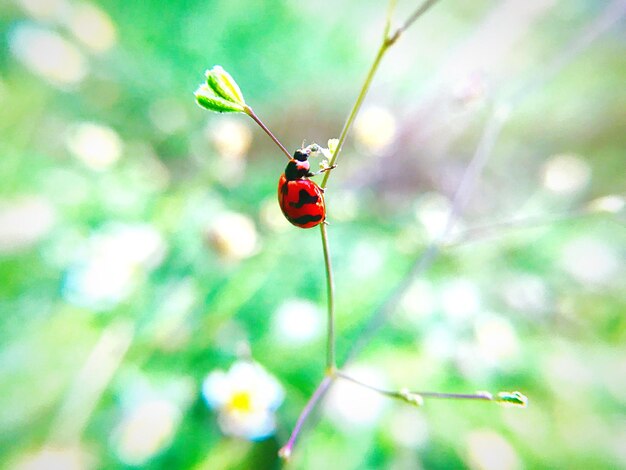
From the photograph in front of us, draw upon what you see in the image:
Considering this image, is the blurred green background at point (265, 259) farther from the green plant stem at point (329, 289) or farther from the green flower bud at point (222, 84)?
the green flower bud at point (222, 84)

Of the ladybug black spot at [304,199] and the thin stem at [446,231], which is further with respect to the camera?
the thin stem at [446,231]

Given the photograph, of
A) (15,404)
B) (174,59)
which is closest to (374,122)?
(174,59)

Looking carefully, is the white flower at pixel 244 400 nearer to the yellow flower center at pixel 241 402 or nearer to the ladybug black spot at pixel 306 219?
the yellow flower center at pixel 241 402

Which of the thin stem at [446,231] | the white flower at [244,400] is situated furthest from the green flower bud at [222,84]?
the white flower at [244,400]

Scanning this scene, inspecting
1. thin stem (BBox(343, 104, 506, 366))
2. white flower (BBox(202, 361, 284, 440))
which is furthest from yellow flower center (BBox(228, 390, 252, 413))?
thin stem (BBox(343, 104, 506, 366))

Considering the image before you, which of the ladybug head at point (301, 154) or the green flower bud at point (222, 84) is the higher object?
the ladybug head at point (301, 154)

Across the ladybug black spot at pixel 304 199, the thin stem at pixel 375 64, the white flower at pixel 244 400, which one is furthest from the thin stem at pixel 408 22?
the white flower at pixel 244 400

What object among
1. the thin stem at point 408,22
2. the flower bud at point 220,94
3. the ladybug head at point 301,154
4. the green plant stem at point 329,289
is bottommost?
the green plant stem at point 329,289

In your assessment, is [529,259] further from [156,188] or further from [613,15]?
[156,188]
